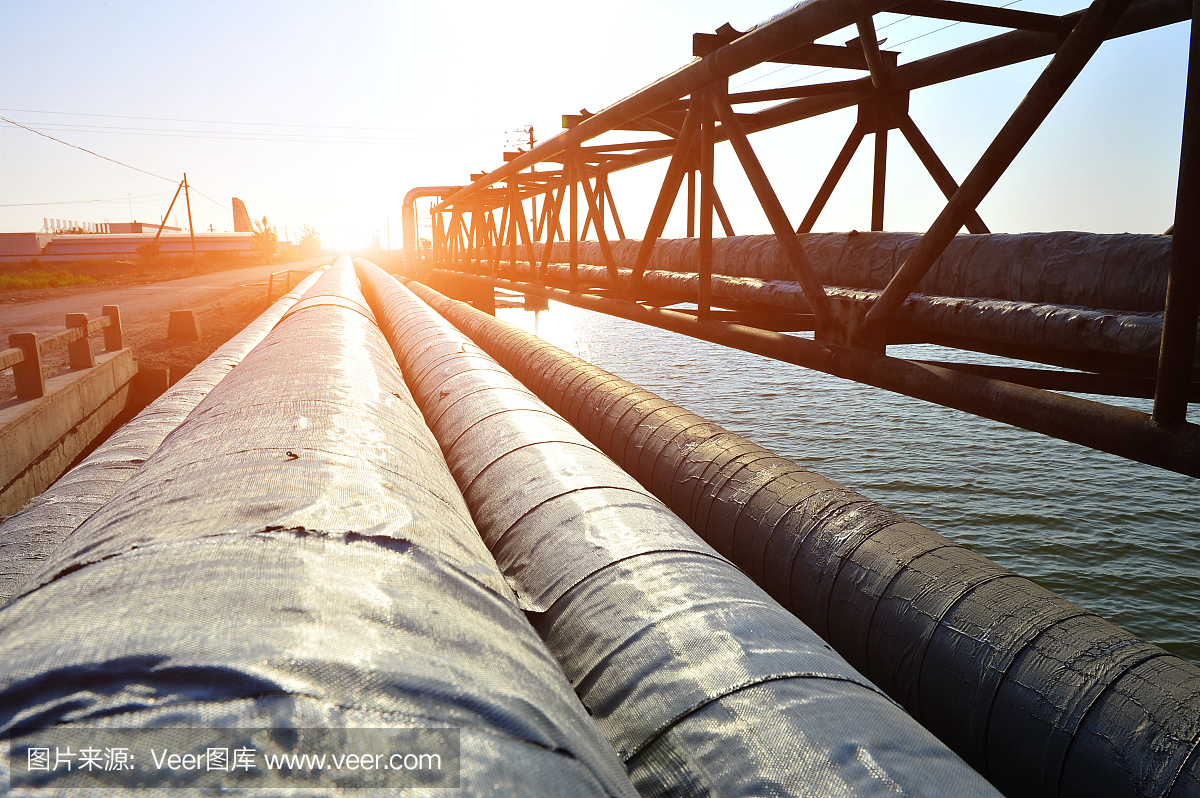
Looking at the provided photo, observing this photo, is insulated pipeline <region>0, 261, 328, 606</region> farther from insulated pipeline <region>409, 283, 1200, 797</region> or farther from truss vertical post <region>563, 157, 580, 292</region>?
truss vertical post <region>563, 157, 580, 292</region>

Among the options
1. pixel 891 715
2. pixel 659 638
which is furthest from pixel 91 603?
pixel 891 715

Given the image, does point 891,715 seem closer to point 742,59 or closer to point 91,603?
point 91,603

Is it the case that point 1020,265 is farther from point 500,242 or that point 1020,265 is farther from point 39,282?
point 39,282

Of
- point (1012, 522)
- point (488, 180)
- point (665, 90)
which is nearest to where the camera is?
point (665, 90)

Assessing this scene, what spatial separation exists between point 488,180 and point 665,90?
684 cm

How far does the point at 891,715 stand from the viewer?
137 centimetres

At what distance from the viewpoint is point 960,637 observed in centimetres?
193

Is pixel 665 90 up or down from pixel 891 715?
up

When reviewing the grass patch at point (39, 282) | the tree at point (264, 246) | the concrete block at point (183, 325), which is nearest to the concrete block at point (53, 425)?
the concrete block at point (183, 325)

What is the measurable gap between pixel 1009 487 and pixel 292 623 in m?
9.03

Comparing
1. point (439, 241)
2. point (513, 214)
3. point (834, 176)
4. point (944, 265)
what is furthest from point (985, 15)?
point (439, 241)

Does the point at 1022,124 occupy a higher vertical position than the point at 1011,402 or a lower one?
higher

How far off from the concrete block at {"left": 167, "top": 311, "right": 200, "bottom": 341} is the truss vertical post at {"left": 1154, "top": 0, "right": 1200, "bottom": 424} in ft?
49.0

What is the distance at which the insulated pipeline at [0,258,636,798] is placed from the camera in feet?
2.86
